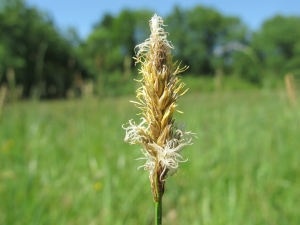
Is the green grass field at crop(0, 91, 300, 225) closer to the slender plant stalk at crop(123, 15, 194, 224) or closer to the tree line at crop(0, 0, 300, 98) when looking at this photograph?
the slender plant stalk at crop(123, 15, 194, 224)

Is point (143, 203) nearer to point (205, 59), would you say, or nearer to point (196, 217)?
point (196, 217)

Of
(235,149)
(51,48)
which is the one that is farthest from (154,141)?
(51,48)

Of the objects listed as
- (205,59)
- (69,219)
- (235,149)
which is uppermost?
(205,59)

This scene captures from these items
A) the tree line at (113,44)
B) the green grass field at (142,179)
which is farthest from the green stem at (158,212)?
the tree line at (113,44)

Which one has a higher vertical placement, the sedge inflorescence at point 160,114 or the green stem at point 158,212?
the sedge inflorescence at point 160,114

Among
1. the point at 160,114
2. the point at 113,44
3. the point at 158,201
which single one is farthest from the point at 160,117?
the point at 113,44

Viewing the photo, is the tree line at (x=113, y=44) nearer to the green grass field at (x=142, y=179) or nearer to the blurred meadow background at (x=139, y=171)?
the blurred meadow background at (x=139, y=171)

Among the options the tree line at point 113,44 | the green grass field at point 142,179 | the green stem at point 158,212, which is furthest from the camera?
the tree line at point 113,44
